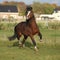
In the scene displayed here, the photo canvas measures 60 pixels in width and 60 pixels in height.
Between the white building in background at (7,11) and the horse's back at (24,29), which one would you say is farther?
the white building in background at (7,11)

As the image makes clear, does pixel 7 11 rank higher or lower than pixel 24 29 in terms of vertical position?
lower

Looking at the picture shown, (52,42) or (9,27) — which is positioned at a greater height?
(52,42)

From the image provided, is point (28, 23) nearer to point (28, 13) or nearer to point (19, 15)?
point (28, 13)

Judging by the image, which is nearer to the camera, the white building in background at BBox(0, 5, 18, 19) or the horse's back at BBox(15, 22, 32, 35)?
the horse's back at BBox(15, 22, 32, 35)

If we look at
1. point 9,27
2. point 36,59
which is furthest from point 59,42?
point 9,27

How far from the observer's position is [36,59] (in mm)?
12422

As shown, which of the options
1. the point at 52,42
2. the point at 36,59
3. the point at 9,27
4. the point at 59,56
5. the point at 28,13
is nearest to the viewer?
the point at 36,59

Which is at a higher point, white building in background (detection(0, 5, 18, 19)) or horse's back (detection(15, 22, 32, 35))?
horse's back (detection(15, 22, 32, 35))

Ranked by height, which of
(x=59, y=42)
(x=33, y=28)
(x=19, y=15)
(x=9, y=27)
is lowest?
(x=19, y=15)

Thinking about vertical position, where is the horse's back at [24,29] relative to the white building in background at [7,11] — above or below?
above

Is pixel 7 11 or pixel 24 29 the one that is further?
pixel 7 11

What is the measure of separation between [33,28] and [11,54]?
2225 millimetres

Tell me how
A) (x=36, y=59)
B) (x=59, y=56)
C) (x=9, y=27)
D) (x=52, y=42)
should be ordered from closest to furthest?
(x=36, y=59), (x=59, y=56), (x=52, y=42), (x=9, y=27)

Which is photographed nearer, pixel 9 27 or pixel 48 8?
pixel 9 27
